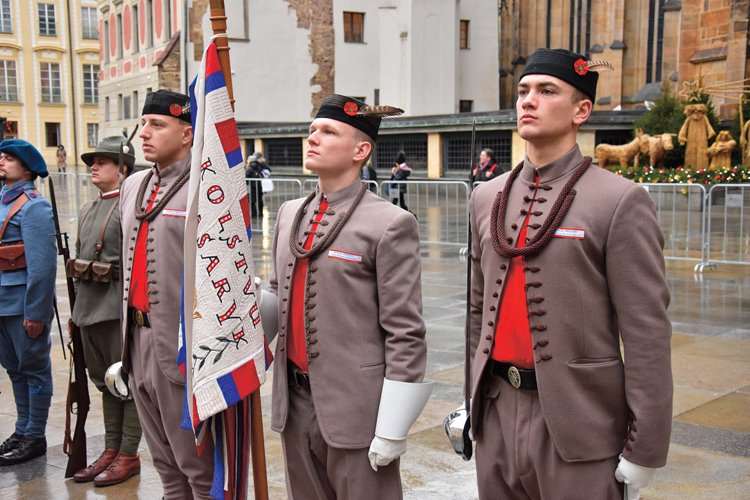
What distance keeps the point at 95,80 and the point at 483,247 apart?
218ft

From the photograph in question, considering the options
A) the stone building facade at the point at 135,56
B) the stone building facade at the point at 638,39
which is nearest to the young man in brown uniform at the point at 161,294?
the stone building facade at the point at 638,39

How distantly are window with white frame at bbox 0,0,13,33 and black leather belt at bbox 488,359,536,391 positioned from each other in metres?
66.1

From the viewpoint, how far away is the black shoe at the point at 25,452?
531cm

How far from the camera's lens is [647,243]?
2.71 meters

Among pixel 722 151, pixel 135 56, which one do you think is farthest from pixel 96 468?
pixel 135 56

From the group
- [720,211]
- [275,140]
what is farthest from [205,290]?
[275,140]

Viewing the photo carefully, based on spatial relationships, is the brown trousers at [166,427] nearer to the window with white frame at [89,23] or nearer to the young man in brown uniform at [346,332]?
the young man in brown uniform at [346,332]

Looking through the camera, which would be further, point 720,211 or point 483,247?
point 720,211

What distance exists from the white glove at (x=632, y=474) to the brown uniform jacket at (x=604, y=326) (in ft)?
0.08

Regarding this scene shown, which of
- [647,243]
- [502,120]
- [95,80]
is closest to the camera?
Answer: [647,243]

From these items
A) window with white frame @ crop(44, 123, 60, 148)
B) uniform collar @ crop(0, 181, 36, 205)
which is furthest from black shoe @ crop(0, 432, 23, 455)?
window with white frame @ crop(44, 123, 60, 148)

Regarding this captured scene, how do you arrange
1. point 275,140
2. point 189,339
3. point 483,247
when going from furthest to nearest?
point 275,140 < point 189,339 < point 483,247

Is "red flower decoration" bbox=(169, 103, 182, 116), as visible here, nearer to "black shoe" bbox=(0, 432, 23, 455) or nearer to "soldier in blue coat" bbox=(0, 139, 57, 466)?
"soldier in blue coat" bbox=(0, 139, 57, 466)

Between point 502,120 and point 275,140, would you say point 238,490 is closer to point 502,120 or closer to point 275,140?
point 502,120
